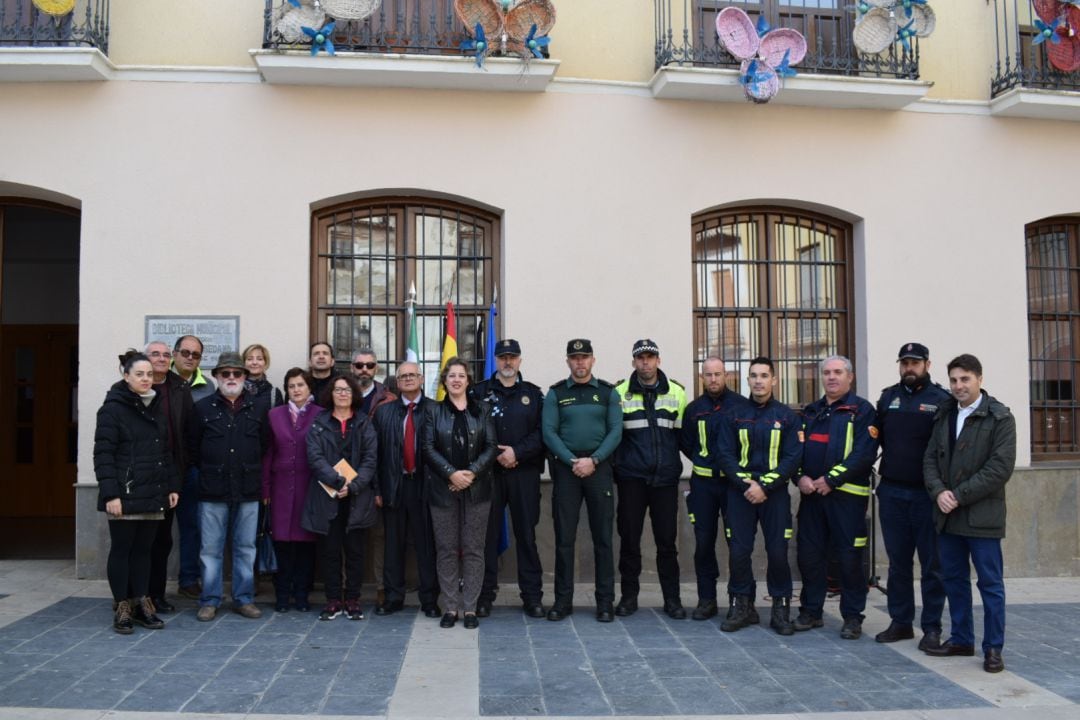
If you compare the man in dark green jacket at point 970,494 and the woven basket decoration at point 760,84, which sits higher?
the woven basket decoration at point 760,84

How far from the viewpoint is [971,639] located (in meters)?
5.93

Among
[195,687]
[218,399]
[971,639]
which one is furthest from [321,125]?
[971,639]

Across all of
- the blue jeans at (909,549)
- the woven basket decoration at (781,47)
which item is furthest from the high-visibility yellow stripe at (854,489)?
the woven basket decoration at (781,47)

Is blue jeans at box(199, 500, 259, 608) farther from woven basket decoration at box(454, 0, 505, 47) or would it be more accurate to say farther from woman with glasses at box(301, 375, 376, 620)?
woven basket decoration at box(454, 0, 505, 47)

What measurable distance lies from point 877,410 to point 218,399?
486 centimetres

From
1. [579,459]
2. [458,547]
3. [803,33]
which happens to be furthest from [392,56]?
[458,547]

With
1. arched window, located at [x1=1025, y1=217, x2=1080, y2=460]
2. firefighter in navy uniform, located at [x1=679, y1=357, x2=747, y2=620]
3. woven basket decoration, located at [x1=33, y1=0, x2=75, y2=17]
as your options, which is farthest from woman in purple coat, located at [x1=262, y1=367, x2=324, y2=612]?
arched window, located at [x1=1025, y1=217, x2=1080, y2=460]

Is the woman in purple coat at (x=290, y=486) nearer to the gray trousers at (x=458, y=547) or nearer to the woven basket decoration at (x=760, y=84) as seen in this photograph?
the gray trousers at (x=458, y=547)

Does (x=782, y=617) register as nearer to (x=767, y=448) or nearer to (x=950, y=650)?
(x=950, y=650)

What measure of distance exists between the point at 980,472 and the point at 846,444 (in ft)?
3.16

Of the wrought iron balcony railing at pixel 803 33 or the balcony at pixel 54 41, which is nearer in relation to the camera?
the balcony at pixel 54 41

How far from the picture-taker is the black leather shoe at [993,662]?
18.4 ft

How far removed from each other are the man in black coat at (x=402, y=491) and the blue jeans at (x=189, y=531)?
1.57m

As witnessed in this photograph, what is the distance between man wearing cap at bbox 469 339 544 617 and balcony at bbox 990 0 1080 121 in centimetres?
572
